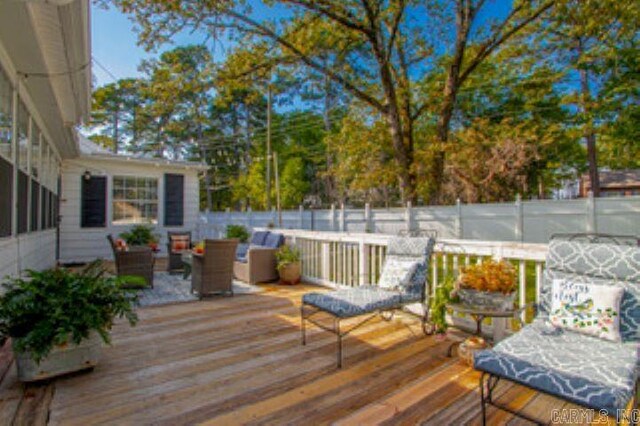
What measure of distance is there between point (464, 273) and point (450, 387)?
0.89m

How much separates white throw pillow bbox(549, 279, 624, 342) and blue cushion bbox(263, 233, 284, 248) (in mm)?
4499

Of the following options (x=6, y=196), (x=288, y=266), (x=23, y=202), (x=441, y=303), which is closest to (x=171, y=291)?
(x=288, y=266)

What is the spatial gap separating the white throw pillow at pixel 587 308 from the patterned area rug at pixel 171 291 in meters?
4.11

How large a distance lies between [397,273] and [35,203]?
520 cm

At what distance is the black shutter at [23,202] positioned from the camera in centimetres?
388

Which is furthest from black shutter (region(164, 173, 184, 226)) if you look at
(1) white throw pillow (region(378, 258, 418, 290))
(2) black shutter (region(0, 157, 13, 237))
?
(1) white throw pillow (region(378, 258, 418, 290))

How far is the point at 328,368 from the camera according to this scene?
2.70 meters

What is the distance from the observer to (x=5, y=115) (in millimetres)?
3289

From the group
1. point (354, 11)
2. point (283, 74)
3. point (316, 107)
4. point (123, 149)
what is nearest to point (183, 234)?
point (283, 74)

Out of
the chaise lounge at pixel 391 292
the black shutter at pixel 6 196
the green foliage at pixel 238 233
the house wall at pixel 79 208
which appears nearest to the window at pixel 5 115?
the black shutter at pixel 6 196

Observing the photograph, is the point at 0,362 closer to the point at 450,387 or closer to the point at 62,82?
the point at 62,82

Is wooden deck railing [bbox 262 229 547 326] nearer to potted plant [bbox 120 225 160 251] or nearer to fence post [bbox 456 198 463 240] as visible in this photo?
fence post [bbox 456 198 463 240]

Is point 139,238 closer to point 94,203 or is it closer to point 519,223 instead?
point 94,203

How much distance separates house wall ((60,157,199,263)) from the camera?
27.5ft
